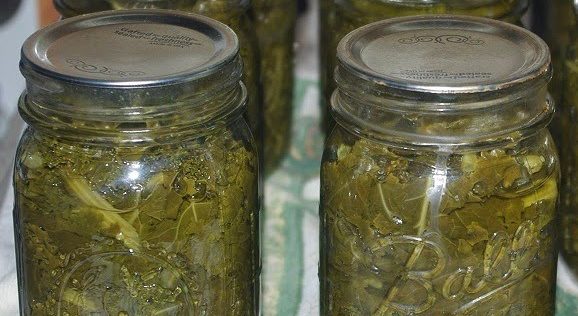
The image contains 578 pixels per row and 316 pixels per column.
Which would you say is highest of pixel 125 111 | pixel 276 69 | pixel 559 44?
pixel 125 111

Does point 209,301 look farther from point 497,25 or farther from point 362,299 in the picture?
point 497,25

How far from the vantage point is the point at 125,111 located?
3.13 feet

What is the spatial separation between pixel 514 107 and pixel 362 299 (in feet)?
0.72

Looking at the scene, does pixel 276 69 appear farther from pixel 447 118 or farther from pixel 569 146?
pixel 447 118

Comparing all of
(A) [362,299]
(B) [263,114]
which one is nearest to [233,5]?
(B) [263,114]

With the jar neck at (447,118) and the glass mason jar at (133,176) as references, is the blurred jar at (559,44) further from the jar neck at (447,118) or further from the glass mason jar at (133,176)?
the glass mason jar at (133,176)

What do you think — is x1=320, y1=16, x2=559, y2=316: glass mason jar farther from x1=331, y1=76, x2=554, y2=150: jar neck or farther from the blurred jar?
the blurred jar

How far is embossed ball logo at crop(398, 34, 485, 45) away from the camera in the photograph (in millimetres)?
1090

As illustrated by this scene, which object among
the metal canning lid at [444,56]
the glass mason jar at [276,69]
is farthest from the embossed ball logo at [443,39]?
the glass mason jar at [276,69]

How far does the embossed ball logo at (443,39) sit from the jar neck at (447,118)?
104 mm

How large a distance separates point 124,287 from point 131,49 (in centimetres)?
21

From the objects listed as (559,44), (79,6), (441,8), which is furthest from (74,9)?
(559,44)

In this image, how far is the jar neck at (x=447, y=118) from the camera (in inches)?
37.8

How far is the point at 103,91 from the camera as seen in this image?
946 mm
